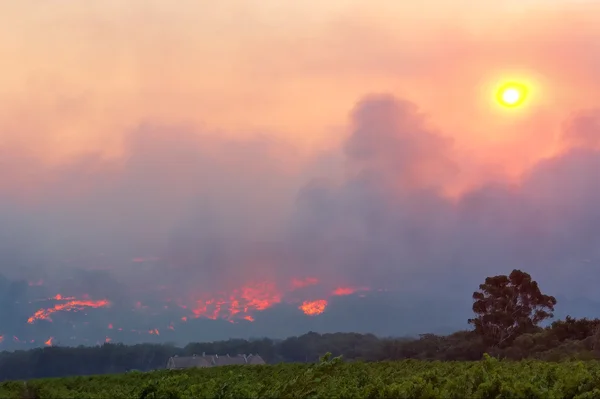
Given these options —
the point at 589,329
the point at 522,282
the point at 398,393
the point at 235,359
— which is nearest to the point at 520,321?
the point at 522,282

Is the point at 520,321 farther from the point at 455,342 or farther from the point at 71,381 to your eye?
the point at 71,381

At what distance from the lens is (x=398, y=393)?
1839 centimetres

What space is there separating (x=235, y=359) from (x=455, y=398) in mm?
73847

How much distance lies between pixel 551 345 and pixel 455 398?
48067 mm

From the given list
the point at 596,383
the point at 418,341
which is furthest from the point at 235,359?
the point at 596,383

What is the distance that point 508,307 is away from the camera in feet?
249

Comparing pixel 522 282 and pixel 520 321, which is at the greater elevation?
pixel 522 282

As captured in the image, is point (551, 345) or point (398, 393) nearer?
point (398, 393)

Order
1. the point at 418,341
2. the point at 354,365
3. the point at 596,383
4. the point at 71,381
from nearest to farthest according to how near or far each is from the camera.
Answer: the point at 596,383, the point at 71,381, the point at 354,365, the point at 418,341

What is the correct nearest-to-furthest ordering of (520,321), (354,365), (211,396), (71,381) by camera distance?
(211,396) → (71,381) → (354,365) → (520,321)

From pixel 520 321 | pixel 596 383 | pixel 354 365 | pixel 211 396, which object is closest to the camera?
pixel 211 396

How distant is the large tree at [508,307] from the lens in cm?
7488

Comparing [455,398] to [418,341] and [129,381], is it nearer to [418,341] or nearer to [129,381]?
[129,381]

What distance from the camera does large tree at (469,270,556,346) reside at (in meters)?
74.9
